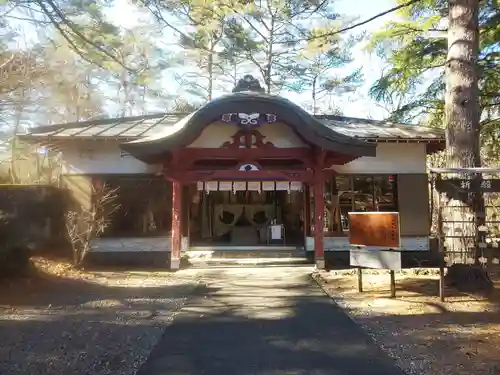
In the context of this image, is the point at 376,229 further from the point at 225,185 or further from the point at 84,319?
the point at 225,185

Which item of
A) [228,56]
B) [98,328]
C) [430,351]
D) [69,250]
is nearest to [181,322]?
[98,328]

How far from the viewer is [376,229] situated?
835 centimetres

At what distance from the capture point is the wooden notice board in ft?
26.3

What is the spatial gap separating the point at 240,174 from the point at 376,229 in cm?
468

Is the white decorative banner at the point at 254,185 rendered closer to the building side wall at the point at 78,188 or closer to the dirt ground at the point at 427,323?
the dirt ground at the point at 427,323

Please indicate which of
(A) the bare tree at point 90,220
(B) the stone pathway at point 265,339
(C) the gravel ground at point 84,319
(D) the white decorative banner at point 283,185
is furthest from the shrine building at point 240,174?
(B) the stone pathway at point 265,339

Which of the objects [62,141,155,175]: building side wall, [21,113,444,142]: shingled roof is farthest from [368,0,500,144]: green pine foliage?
[62,141,155,175]: building side wall

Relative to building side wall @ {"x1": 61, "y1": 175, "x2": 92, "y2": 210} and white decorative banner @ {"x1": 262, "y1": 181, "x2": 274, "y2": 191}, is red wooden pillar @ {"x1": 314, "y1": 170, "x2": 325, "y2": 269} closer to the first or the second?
white decorative banner @ {"x1": 262, "y1": 181, "x2": 274, "y2": 191}

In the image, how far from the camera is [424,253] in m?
13.4

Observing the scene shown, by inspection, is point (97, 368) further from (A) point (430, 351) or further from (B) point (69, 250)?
(B) point (69, 250)

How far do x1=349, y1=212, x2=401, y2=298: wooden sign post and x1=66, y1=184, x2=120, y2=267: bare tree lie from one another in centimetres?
685

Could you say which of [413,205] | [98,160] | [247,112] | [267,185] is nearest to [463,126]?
[247,112]

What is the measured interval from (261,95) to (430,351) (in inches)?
296

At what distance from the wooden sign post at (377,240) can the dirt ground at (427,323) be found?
2.03 feet
